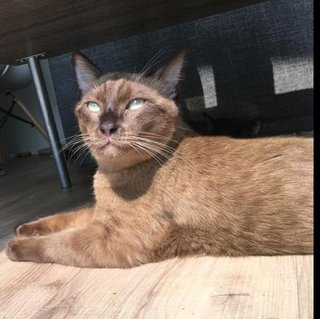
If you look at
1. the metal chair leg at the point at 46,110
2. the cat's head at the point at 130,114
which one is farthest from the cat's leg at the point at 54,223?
the metal chair leg at the point at 46,110

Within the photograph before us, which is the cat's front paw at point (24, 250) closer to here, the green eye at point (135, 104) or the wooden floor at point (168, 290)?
the wooden floor at point (168, 290)

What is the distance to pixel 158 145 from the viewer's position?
1.07 m

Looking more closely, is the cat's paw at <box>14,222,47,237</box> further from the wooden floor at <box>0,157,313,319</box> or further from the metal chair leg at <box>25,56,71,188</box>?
the metal chair leg at <box>25,56,71,188</box>

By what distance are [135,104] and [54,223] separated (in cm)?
45

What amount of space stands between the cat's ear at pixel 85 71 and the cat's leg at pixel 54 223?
39cm

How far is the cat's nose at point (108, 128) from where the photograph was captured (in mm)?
978

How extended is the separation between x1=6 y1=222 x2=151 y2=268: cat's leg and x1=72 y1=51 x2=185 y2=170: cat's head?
0.20m

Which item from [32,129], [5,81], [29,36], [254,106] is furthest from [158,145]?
[32,129]

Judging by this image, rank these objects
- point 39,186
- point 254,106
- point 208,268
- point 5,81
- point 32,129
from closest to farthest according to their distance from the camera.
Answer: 1. point 208,268
2. point 254,106
3. point 39,186
4. point 5,81
5. point 32,129

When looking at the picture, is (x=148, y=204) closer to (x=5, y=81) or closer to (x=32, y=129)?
(x=5, y=81)

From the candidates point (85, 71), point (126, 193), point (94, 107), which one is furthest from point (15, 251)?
point (85, 71)

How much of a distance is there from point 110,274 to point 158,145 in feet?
1.14

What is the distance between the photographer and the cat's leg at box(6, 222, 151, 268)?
0.98m

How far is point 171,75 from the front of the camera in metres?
1.19
